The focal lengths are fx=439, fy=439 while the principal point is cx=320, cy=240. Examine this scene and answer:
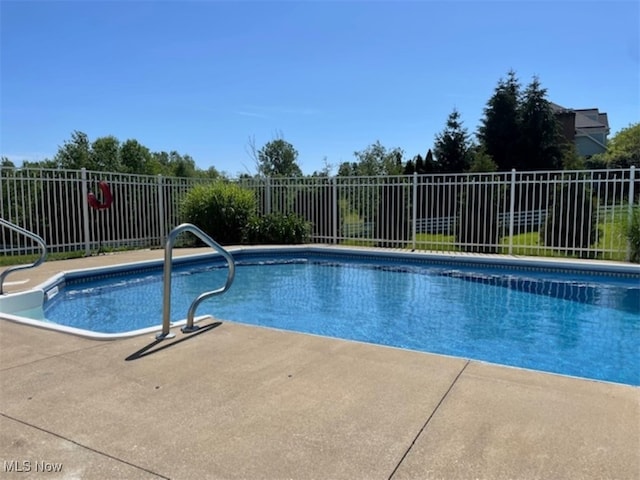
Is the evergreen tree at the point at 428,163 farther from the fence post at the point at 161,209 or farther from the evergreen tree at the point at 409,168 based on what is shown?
the fence post at the point at 161,209

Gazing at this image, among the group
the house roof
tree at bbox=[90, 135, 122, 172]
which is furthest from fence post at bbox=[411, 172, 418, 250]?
the house roof

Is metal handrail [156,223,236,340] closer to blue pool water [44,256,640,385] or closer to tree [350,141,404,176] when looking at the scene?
blue pool water [44,256,640,385]

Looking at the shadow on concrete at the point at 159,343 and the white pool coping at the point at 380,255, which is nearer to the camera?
the shadow on concrete at the point at 159,343

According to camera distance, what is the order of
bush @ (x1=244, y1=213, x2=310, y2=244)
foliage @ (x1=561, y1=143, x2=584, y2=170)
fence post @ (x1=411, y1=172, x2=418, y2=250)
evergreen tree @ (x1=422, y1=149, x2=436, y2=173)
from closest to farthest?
1. fence post @ (x1=411, y1=172, x2=418, y2=250)
2. bush @ (x1=244, y1=213, x2=310, y2=244)
3. evergreen tree @ (x1=422, y1=149, x2=436, y2=173)
4. foliage @ (x1=561, y1=143, x2=584, y2=170)

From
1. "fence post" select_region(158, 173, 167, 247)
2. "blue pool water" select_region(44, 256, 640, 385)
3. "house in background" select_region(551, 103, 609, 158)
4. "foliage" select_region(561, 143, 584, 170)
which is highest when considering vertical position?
"house in background" select_region(551, 103, 609, 158)

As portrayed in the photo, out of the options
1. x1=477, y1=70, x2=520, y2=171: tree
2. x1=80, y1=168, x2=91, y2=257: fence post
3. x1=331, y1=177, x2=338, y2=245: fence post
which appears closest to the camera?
x1=80, y1=168, x2=91, y2=257: fence post

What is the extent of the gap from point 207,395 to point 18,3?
9.14 m

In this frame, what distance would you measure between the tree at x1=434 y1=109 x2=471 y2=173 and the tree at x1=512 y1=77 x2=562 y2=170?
399 centimetres

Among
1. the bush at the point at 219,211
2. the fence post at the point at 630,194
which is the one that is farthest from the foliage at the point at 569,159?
the bush at the point at 219,211

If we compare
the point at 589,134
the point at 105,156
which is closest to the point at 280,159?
the point at 105,156

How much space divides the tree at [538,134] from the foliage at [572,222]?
44.0ft

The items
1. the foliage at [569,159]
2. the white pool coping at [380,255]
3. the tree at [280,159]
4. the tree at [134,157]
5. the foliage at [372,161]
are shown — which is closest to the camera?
the white pool coping at [380,255]

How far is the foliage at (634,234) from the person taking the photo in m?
9.05

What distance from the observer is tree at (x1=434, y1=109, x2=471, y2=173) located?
21656mm
